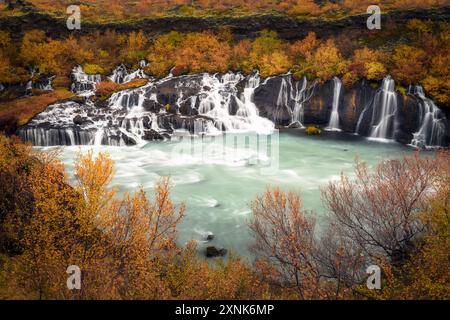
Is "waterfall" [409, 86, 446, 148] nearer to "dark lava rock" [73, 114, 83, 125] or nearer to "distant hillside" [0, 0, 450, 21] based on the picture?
"distant hillside" [0, 0, 450, 21]

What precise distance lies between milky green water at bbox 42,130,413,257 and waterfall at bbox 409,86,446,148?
2.39m

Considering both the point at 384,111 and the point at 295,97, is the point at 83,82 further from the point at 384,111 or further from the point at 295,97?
the point at 384,111

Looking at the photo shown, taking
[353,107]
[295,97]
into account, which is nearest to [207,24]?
[295,97]

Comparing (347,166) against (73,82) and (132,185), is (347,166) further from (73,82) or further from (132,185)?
(73,82)

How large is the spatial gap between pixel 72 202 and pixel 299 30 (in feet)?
214

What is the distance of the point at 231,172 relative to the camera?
39.9m

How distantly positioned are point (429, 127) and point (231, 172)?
24.6 meters

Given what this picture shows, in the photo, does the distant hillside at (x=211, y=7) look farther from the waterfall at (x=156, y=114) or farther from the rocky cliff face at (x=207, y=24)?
the waterfall at (x=156, y=114)

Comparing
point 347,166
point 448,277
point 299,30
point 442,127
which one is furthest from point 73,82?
point 448,277

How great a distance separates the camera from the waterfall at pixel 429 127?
44719mm

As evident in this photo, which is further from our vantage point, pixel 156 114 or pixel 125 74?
pixel 125 74

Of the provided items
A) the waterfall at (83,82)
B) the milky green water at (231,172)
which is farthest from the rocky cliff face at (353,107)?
the waterfall at (83,82)

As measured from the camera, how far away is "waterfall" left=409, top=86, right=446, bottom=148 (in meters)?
44.7

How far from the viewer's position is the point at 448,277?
1673 cm
